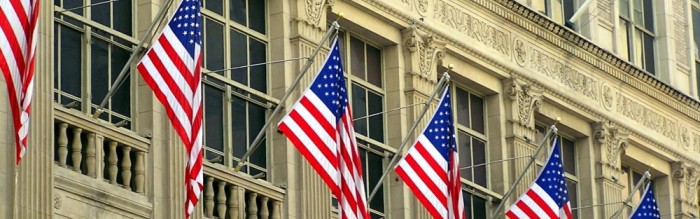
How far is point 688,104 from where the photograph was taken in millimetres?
54562

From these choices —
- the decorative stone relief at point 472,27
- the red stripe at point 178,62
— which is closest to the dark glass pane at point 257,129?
the red stripe at point 178,62

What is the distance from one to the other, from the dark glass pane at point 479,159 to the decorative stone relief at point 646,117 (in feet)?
18.0

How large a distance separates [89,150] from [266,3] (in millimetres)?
6756

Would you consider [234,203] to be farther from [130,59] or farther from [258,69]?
[130,59]

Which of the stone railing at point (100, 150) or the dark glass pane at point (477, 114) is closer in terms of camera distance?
the stone railing at point (100, 150)

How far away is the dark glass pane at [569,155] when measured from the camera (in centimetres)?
5022

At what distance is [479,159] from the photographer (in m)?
46.9

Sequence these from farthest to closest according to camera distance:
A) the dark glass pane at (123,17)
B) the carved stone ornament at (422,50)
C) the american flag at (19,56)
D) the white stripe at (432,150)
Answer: the carved stone ornament at (422,50)
the white stripe at (432,150)
the dark glass pane at (123,17)
the american flag at (19,56)

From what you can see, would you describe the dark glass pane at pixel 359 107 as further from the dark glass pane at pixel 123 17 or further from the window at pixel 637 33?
the window at pixel 637 33

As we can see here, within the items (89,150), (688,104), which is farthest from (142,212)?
(688,104)

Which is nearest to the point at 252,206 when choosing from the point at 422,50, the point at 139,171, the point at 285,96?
the point at 285,96

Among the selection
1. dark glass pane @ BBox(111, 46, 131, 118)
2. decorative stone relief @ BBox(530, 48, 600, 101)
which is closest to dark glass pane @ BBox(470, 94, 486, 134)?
decorative stone relief @ BBox(530, 48, 600, 101)

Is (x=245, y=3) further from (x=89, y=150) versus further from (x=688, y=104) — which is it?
(x=688, y=104)

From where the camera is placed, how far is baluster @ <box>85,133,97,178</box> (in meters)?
35.2
